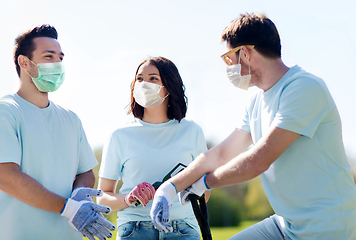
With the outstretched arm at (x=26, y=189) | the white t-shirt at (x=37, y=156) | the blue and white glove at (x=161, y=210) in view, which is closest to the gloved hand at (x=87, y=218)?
the outstretched arm at (x=26, y=189)

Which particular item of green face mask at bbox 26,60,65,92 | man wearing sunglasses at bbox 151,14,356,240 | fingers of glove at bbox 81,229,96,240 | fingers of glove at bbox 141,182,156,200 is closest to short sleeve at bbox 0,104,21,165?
green face mask at bbox 26,60,65,92

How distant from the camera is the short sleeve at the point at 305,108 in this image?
224 cm

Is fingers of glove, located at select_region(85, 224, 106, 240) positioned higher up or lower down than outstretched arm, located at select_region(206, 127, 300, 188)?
lower down

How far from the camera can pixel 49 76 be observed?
2959 mm

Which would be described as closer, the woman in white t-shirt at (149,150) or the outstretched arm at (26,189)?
the outstretched arm at (26,189)

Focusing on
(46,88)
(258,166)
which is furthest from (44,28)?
(258,166)

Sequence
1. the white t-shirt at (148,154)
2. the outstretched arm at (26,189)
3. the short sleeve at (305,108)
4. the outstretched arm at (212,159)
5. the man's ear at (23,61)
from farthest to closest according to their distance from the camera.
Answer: the white t-shirt at (148,154) → the man's ear at (23,61) → the outstretched arm at (212,159) → the outstretched arm at (26,189) → the short sleeve at (305,108)

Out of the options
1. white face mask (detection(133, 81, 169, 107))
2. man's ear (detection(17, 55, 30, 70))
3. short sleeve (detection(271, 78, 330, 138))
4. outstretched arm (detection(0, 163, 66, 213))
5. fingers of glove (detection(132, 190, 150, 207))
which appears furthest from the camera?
white face mask (detection(133, 81, 169, 107))

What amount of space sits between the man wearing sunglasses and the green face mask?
1346mm

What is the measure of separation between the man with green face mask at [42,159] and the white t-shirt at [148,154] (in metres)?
0.26

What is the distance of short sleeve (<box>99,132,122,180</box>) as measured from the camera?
10.8 ft

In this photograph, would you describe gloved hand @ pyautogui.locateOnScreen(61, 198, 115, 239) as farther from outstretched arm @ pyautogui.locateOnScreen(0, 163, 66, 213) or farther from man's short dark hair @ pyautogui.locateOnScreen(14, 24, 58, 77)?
man's short dark hair @ pyautogui.locateOnScreen(14, 24, 58, 77)

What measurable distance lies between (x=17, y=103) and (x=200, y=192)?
5.40ft

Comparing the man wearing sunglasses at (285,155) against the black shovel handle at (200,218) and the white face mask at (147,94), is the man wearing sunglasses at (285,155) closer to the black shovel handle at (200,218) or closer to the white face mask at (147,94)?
the black shovel handle at (200,218)
